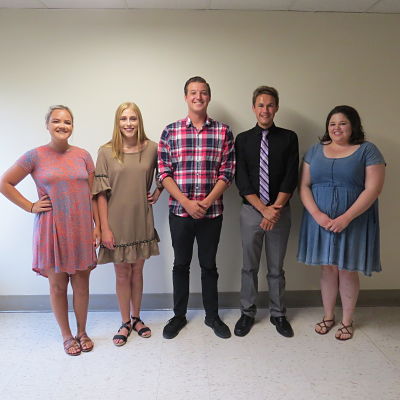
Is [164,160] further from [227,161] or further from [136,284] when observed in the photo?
[136,284]

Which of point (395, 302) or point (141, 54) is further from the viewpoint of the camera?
point (395, 302)

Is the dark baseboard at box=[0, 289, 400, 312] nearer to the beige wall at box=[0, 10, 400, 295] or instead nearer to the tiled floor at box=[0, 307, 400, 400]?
the tiled floor at box=[0, 307, 400, 400]

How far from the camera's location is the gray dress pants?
2.37 meters

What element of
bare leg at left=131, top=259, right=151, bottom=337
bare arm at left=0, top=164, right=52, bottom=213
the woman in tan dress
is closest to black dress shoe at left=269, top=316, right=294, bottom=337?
bare leg at left=131, top=259, right=151, bottom=337

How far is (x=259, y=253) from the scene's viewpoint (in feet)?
8.02

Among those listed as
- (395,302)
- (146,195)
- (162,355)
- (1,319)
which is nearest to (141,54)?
(146,195)

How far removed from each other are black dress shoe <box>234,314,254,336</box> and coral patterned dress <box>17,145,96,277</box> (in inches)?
45.1

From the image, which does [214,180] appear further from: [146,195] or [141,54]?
[141,54]

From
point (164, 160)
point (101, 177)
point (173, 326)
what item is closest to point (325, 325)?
point (173, 326)

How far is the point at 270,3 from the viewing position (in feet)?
8.01

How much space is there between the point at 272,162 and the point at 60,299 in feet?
5.28

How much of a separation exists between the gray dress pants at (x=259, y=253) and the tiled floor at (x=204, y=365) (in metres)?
0.20

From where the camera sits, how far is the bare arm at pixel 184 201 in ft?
7.14

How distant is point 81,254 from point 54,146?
661 mm
